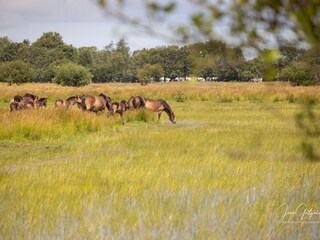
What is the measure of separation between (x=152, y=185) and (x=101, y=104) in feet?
45.0

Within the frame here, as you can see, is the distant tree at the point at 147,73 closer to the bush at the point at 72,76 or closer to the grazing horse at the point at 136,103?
the bush at the point at 72,76

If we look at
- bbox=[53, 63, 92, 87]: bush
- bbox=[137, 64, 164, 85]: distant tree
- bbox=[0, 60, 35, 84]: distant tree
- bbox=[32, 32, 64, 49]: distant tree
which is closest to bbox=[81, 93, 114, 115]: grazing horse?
bbox=[53, 63, 92, 87]: bush

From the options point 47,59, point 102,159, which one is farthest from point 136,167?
point 47,59

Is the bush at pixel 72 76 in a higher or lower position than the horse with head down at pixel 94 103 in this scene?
higher

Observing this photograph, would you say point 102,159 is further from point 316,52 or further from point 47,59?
point 47,59

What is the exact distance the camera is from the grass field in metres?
6.33

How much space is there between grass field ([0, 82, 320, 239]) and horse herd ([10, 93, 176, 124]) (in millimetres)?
5270

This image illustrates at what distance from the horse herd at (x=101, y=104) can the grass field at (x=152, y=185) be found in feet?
17.3

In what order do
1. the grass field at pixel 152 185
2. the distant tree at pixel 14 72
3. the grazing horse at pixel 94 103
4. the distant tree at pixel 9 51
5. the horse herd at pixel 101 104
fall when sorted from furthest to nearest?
1. the distant tree at pixel 9 51
2. the distant tree at pixel 14 72
3. the horse herd at pixel 101 104
4. the grazing horse at pixel 94 103
5. the grass field at pixel 152 185

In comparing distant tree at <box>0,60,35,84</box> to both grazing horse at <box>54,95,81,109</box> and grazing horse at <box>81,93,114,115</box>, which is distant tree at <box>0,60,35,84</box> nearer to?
grazing horse at <box>54,95,81,109</box>

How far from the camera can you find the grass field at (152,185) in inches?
249

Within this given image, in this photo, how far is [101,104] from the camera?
22156 mm

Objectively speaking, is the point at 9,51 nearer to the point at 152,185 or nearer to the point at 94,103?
the point at 94,103

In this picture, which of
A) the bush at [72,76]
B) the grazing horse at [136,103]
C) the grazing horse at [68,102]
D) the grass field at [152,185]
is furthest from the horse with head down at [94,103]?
the bush at [72,76]
